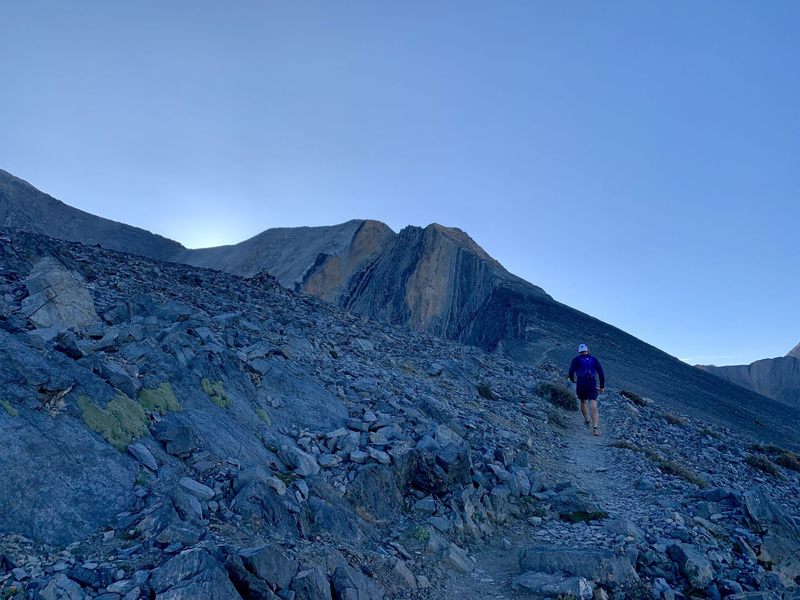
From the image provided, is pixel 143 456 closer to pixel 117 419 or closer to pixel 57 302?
pixel 117 419

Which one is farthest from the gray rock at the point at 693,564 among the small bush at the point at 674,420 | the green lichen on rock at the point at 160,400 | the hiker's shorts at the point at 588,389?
the small bush at the point at 674,420

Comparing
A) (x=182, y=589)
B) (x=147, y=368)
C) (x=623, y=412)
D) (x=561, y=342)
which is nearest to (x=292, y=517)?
(x=182, y=589)

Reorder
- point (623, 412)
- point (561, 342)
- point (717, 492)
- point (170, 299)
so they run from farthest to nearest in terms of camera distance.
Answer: point (561, 342), point (623, 412), point (170, 299), point (717, 492)

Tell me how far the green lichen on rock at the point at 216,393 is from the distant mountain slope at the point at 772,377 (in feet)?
396

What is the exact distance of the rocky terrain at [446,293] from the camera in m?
36.9

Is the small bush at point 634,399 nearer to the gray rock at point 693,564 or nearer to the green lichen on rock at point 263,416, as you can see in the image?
the gray rock at point 693,564

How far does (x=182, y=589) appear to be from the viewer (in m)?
4.75

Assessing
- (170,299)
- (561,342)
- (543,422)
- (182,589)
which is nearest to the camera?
(182,589)

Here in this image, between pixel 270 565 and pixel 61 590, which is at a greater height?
pixel 270 565

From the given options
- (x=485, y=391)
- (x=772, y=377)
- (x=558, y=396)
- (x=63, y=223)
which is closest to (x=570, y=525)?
(x=485, y=391)

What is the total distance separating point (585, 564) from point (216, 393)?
6619 mm

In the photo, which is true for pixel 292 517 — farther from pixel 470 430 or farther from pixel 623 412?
pixel 623 412

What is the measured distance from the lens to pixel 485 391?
18.7 meters

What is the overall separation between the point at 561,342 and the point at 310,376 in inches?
1282
